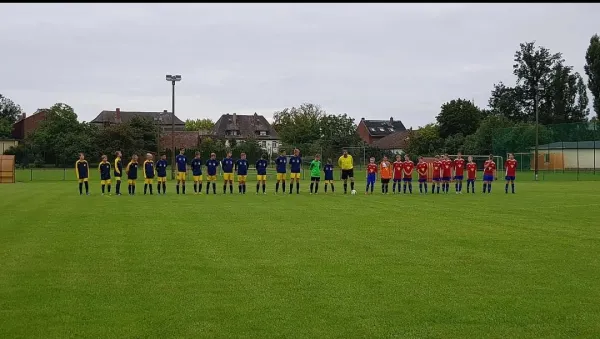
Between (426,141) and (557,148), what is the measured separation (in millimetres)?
22297

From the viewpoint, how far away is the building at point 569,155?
55556 millimetres

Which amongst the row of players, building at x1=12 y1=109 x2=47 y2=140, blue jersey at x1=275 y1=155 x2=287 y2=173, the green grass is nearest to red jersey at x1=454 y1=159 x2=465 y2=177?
the row of players

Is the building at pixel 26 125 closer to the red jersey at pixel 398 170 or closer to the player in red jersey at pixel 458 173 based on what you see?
the red jersey at pixel 398 170

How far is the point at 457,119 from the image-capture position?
8225 centimetres

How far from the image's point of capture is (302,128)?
344 feet

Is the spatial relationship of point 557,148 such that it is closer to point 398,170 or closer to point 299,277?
point 398,170

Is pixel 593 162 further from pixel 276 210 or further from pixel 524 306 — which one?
pixel 524 306

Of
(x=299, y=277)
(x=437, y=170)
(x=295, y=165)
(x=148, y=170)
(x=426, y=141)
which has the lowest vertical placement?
(x=299, y=277)

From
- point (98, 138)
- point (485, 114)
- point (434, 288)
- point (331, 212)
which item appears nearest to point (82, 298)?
point (434, 288)

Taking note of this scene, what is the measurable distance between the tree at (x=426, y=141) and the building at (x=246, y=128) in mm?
43830

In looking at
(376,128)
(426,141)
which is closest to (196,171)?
(426,141)

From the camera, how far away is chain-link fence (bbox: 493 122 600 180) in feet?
182

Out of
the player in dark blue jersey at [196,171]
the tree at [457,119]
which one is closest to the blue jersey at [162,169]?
the player in dark blue jersey at [196,171]

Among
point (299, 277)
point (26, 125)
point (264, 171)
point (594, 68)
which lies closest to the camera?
point (299, 277)
